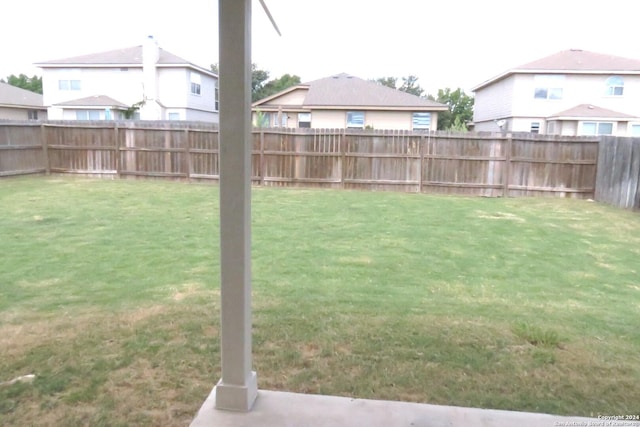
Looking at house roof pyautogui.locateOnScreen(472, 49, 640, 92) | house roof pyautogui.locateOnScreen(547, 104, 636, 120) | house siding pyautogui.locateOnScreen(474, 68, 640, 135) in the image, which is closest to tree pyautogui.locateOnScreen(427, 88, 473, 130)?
house roof pyautogui.locateOnScreen(472, 49, 640, 92)

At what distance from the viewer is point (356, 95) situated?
69.9 ft

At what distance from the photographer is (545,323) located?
14.0 feet

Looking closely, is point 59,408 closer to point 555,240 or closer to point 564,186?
point 555,240

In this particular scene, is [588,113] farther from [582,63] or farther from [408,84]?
[408,84]

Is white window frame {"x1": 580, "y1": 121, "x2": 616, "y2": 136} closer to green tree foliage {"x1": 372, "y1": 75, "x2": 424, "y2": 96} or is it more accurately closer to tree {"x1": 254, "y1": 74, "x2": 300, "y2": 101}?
tree {"x1": 254, "y1": 74, "x2": 300, "y2": 101}

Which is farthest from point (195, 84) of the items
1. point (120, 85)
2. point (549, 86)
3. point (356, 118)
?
point (549, 86)

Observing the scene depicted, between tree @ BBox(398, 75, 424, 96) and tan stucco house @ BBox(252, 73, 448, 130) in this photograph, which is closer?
tan stucco house @ BBox(252, 73, 448, 130)

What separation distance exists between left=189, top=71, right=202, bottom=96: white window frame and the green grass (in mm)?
17020

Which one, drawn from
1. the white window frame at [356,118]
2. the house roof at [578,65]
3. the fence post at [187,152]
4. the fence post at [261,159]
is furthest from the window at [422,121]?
the fence post at [187,152]

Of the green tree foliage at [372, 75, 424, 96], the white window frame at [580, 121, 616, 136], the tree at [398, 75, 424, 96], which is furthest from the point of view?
the tree at [398, 75, 424, 96]

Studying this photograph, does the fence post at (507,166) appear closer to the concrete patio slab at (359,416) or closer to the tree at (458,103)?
the concrete patio slab at (359,416)

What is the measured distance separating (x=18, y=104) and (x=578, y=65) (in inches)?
1028

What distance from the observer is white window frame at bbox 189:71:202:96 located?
25222mm

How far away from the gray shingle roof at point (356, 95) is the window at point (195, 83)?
621 cm
